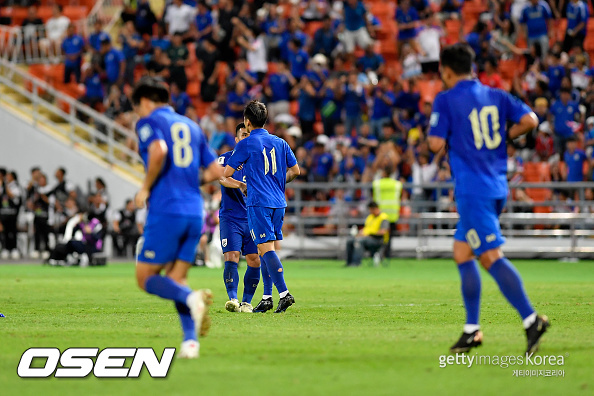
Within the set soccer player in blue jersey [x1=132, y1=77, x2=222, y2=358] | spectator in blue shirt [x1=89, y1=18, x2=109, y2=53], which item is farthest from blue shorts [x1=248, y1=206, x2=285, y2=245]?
spectator in blue shirt [x1=89, y1=18, x2=109, y2=53]

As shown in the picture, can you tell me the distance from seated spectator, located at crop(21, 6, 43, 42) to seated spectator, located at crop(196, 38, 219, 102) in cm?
598

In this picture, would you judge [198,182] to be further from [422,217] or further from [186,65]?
[186,65]

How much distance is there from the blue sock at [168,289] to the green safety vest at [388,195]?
16234 millimetres

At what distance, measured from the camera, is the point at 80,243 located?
941 inches

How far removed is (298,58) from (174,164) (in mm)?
20801

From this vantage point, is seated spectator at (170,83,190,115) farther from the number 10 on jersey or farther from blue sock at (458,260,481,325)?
blue sock at (458,260,481,325)

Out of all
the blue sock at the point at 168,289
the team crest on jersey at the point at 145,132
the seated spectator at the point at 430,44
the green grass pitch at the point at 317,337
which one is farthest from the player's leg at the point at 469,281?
the seated spectator at the point at 430,44

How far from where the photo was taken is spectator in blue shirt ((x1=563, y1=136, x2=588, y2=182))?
76.4 ft

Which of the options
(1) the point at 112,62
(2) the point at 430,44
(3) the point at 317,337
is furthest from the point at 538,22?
(3) the point at 317,337

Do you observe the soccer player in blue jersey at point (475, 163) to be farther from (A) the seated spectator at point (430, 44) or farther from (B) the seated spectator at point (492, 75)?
(A) the seated spectator at point (430, 44)

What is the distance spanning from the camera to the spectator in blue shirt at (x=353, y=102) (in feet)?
86.1

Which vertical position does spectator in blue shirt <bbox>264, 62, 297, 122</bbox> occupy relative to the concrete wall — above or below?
above

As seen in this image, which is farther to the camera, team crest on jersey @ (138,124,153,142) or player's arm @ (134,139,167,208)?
team crest on jersey @ (138,124,153,142)

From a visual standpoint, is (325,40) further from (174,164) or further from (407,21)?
(174,164)
